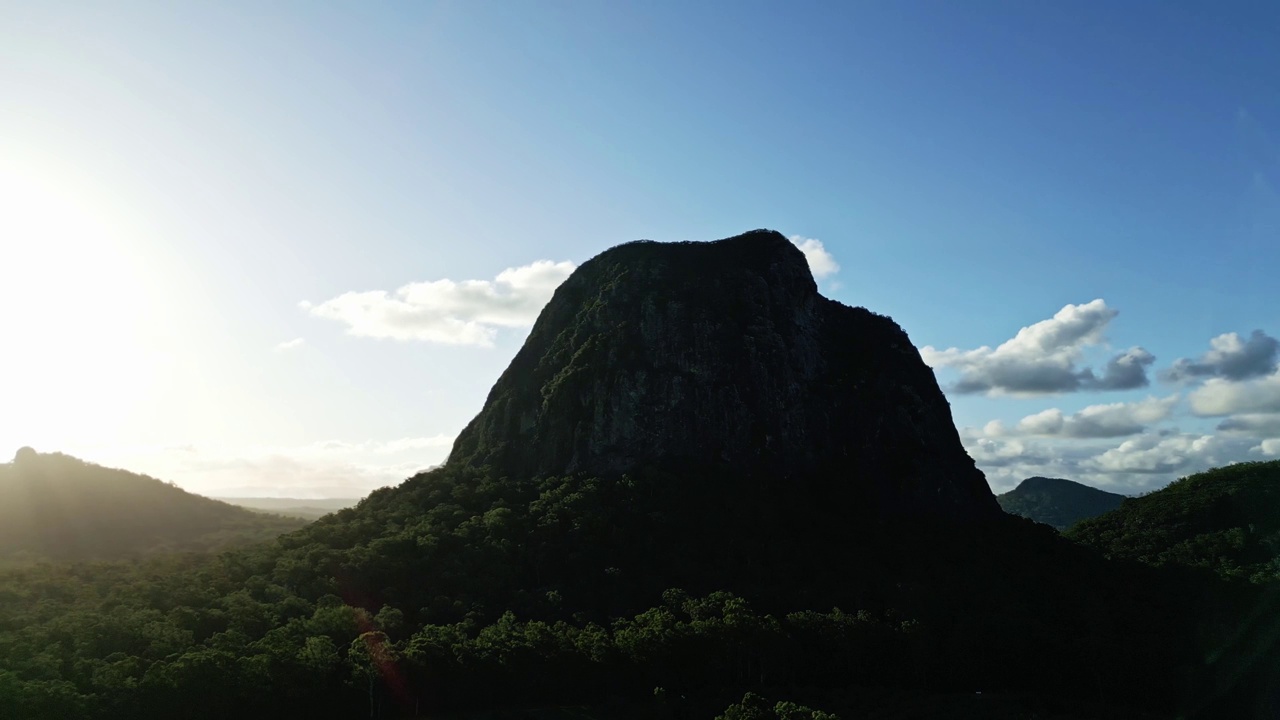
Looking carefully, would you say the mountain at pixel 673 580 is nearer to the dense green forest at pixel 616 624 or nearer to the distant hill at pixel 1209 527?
the dense green forest at pixel 616 624

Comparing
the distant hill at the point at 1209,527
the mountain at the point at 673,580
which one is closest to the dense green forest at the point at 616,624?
the mountain at the point at 673,580

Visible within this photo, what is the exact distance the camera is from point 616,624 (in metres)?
106

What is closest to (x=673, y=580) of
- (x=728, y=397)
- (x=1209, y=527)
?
(x=728, y=397)

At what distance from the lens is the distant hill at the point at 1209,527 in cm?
15100

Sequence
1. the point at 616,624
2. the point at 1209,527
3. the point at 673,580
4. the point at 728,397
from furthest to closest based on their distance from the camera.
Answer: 1. the point at 1209,527
2. the point at 728,397
3. the point at 673,580
4. the point at 616,624

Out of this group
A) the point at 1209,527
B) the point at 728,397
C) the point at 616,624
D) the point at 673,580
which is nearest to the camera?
the point at 616,624

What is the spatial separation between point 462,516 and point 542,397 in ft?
128

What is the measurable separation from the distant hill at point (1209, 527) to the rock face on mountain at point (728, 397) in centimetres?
2919

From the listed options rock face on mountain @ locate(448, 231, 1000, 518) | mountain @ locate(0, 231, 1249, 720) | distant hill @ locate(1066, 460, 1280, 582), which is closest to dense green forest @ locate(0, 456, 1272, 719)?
mountain @ locate(0, 231, 1249, 720)

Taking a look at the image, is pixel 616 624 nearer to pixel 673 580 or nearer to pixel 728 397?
pixel 673 580

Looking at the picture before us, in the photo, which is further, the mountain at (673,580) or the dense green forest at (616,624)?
the mountain at (673,580)

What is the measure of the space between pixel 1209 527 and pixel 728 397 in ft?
345

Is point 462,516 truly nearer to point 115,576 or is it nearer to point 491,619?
point 491,619

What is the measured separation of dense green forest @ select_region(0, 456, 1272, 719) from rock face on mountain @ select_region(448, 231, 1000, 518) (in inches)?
780
